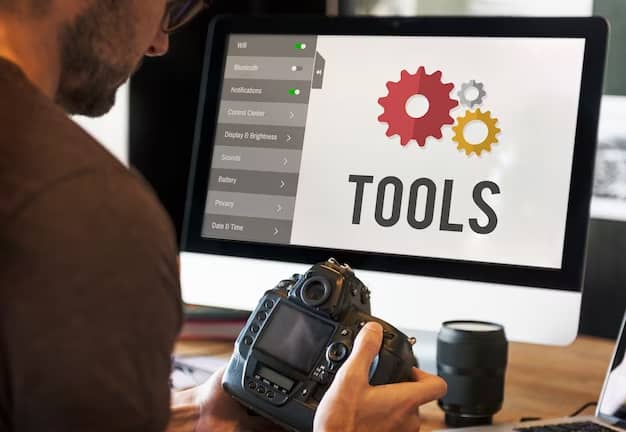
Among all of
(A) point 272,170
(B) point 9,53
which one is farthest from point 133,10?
(A) point 272,170

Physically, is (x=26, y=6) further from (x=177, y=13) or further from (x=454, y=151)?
(x=454, y=151)

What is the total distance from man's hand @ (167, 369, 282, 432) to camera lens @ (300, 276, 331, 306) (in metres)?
0.15

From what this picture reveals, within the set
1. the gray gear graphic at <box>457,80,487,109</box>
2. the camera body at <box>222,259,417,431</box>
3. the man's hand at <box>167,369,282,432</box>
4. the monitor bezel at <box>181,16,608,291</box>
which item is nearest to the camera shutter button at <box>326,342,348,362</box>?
the camera body at <box>222,259,417,431</box>

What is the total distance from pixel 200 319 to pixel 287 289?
492mm

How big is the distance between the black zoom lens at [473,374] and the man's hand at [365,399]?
19 cm

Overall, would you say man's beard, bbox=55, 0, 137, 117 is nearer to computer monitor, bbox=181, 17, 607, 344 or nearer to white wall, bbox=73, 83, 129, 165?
computer monitor, bbox=181, 17, 607, 344

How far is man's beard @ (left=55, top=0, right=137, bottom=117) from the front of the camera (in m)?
0.65

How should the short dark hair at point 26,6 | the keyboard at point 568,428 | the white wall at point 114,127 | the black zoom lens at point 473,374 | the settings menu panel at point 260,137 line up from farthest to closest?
the white wall at point 114,127
the settings menu panel at point 260,137
the black zoom lens at point 473,374
the keyboard at point 568,428
the short dark hair at point 26,6

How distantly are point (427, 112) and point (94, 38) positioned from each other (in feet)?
1.51

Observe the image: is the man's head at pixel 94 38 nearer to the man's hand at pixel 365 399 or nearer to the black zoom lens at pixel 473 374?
the man's hand at pixel 365 399

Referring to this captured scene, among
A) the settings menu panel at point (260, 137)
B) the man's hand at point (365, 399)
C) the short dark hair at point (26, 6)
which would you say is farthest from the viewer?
the settings menu panel at point (260, 137)

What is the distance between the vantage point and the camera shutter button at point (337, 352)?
774 mm

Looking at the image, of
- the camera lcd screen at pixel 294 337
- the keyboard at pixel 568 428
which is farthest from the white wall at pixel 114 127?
the keyboard at pixel 568 428

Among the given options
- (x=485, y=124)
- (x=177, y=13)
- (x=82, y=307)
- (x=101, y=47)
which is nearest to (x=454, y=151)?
(x=485, y=124)
